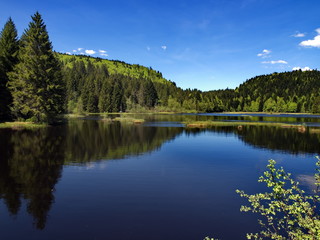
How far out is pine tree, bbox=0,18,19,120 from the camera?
6538 cm

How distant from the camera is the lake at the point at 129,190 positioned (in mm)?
12852

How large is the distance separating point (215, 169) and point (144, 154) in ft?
35.4

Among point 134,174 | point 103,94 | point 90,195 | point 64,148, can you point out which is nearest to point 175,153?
point 134,174

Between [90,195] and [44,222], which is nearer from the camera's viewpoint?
[44,222]

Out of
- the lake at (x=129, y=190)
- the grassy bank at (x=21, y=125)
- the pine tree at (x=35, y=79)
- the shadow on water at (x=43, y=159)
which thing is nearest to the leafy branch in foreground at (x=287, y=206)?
the lake at (x=129, y=190)

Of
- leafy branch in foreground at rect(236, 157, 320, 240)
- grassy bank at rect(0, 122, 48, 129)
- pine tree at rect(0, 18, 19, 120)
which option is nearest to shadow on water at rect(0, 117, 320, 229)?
leafy branch in foreground at rect(236, 157, 320, 240)

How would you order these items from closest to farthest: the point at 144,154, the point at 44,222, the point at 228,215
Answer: the point at 44,222 < the point at 228,215 < the point at 144,154

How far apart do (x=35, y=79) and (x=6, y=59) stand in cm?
1255

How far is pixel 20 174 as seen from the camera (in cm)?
2173

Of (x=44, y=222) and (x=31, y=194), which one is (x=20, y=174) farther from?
(x=44, y=222)

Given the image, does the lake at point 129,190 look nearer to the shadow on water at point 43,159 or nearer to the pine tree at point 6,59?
the shadow on water at point 43,159

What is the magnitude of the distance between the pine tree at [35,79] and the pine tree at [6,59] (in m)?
Result: 2.07

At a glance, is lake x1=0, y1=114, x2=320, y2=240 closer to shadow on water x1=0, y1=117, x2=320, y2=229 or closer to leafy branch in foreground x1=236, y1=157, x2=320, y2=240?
shadow on water x1=0, y1=117, x2=320, y2=229

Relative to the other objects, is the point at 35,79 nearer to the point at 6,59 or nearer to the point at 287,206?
the point at 6,59
